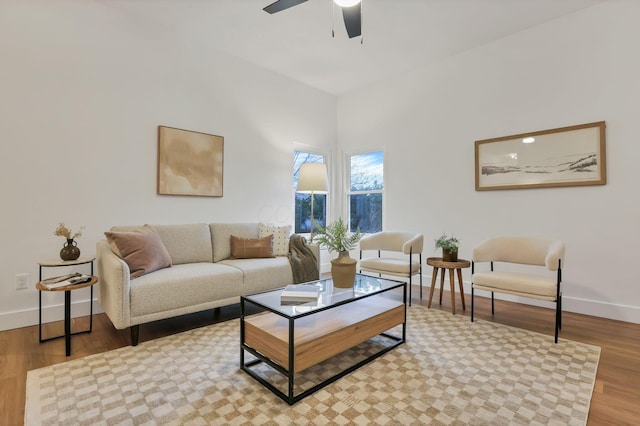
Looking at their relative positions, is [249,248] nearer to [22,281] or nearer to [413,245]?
[413,245]

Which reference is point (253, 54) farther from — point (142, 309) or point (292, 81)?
point (142, 309)

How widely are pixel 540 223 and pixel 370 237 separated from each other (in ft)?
6.16

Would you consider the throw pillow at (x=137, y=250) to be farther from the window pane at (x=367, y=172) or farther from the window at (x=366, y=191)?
the window pane at (x=367, y=172)

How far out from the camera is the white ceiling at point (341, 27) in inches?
124

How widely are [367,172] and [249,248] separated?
8.33ft

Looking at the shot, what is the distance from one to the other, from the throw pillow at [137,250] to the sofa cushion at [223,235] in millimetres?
724

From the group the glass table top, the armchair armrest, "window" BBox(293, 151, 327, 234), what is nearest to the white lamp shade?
"window" BBox(293, 151, 327, 234)

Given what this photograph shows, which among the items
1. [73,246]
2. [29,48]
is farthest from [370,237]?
[29,48]

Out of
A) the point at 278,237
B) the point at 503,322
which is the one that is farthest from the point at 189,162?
the point at 503,322

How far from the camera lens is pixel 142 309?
7.96ft

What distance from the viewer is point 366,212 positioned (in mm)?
5258

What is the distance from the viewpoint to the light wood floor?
5.51 ft

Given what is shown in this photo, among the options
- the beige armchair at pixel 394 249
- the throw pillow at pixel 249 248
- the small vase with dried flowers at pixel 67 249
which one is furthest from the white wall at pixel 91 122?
the beige armchair at pixel 394 249

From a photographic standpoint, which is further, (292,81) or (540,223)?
(292,81)
